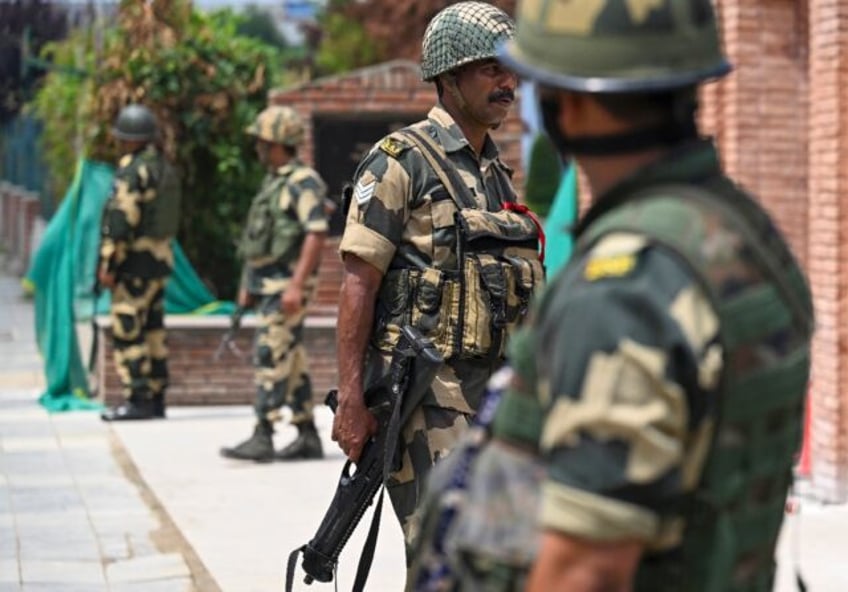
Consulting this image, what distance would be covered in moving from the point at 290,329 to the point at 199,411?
2.86 m

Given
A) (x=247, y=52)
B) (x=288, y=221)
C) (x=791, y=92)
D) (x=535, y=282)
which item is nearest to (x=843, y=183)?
(x=791, y=92)

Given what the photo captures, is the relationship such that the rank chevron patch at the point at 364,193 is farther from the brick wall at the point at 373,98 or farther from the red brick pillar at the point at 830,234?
the brick wall at the point at 373,98

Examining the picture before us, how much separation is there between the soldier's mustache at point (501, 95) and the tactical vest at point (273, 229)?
222 inches

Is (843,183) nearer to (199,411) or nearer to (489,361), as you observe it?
(489,361)

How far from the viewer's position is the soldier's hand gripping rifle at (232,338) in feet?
39.7

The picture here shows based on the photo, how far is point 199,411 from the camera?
13.8 meters

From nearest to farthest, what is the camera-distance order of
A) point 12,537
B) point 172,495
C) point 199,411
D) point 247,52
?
point 12,537
point 172,495
point 199,411
point 247,52

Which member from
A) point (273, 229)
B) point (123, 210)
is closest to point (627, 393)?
point (273, 229)

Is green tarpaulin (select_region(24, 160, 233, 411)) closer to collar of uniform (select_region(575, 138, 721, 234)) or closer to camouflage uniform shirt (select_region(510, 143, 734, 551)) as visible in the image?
collar of uniform (select_region(575, 138, 721, 234))

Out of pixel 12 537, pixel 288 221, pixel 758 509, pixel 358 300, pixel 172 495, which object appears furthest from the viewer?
pixel 288 221

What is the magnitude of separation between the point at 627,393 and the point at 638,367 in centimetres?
3

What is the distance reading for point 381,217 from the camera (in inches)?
203

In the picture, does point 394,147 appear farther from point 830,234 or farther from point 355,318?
point 830,234

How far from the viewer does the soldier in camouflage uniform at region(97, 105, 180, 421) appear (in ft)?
41.3
